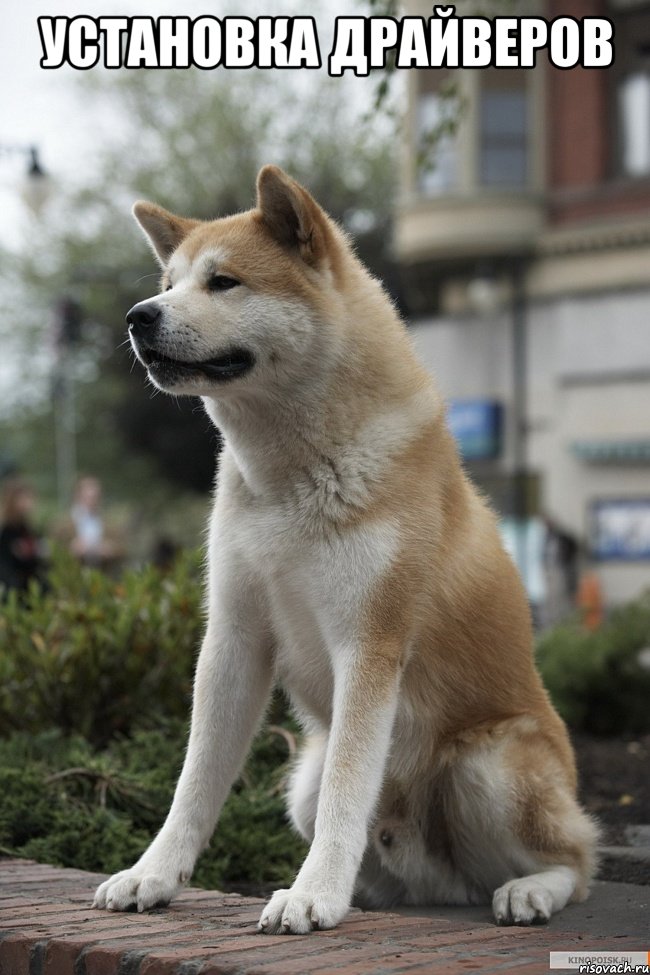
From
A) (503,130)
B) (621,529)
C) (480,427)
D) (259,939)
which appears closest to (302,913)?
(259,939)

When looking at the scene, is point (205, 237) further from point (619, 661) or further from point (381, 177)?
point (381, 177)

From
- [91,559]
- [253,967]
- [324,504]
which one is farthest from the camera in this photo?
[91,559]

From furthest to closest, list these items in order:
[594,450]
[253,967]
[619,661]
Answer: [594,450] < [619,661] < [253,967]

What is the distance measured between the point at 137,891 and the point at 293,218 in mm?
1997

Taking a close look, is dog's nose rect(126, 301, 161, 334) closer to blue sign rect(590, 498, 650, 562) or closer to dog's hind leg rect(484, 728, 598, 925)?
dog's hind leg rect(484, 728, 598, 925)

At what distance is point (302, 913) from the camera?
345cm

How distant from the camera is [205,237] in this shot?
13.1 ft

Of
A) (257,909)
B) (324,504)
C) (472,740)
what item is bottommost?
(257,909)

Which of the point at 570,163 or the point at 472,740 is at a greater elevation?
the point at 570,163

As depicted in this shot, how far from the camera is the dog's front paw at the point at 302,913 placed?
3441 mm

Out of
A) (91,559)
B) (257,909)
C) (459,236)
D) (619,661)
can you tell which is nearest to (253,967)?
(257,909)

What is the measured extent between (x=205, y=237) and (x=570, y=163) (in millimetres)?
21638

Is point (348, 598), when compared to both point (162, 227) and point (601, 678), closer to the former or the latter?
point (162, 227)

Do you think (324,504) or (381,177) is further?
(381,177)
